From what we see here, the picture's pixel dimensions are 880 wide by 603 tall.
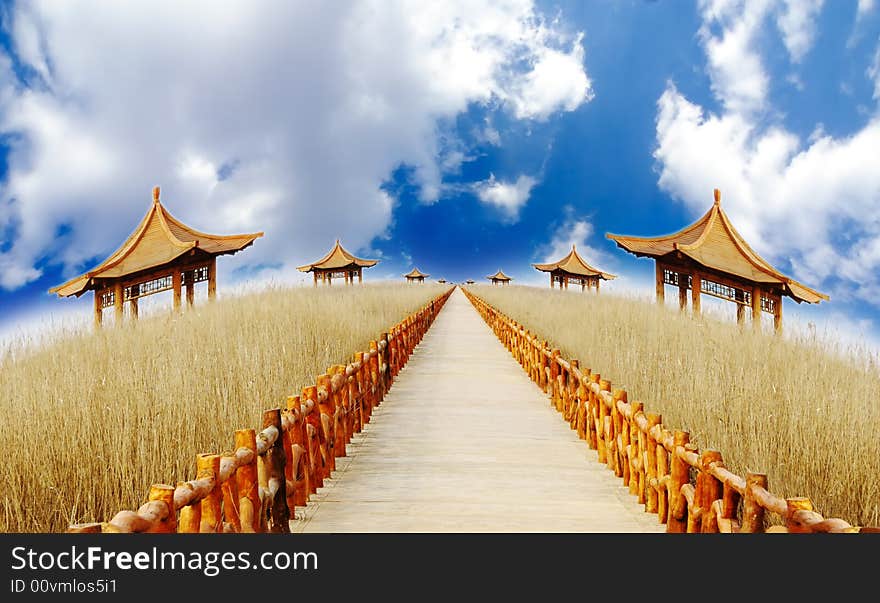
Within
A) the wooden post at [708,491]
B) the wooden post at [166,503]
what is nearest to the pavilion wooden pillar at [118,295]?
the wooden post at [166,503]

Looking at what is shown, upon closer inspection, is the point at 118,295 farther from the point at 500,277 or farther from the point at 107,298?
the point at 500,277

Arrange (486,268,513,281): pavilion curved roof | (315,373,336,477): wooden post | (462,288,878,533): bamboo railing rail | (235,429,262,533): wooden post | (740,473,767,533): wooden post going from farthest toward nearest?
(486,268,513,281): pavilion curved roof < (315,373,336,477): wooden post < (235,429,262,533): wooden post < (740,473,767,533): wooden post < (462,288,878,533): bamboo railing rail

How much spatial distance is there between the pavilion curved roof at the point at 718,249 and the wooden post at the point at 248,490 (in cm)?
1567

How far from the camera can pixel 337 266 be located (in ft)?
122

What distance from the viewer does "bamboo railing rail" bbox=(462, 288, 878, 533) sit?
273 cm

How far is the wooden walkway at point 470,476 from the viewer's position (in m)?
3.77

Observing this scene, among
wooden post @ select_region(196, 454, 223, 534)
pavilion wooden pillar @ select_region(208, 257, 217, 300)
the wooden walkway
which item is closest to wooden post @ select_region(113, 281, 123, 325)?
pavilion wooden pillar @ select_region(208, 257, 217, 300)

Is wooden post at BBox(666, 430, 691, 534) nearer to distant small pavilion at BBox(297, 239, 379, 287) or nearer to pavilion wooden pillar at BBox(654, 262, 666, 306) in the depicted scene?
pavilion wooden pillar at BBox(654, 262, 666, 306)

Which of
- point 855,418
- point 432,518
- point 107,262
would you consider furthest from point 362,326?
point 107,262

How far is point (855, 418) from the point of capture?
400 centimetres

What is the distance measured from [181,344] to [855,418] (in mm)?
5984

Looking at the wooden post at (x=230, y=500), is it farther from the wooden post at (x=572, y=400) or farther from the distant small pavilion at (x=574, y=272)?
the distant small pavilion at (x=574, y=272)

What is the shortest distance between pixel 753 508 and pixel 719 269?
51.2 ft

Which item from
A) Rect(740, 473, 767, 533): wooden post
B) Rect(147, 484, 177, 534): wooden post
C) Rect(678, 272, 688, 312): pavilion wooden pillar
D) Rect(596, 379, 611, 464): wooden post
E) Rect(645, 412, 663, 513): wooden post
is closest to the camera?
Rect(147, 484, 177, 534): wooden post
